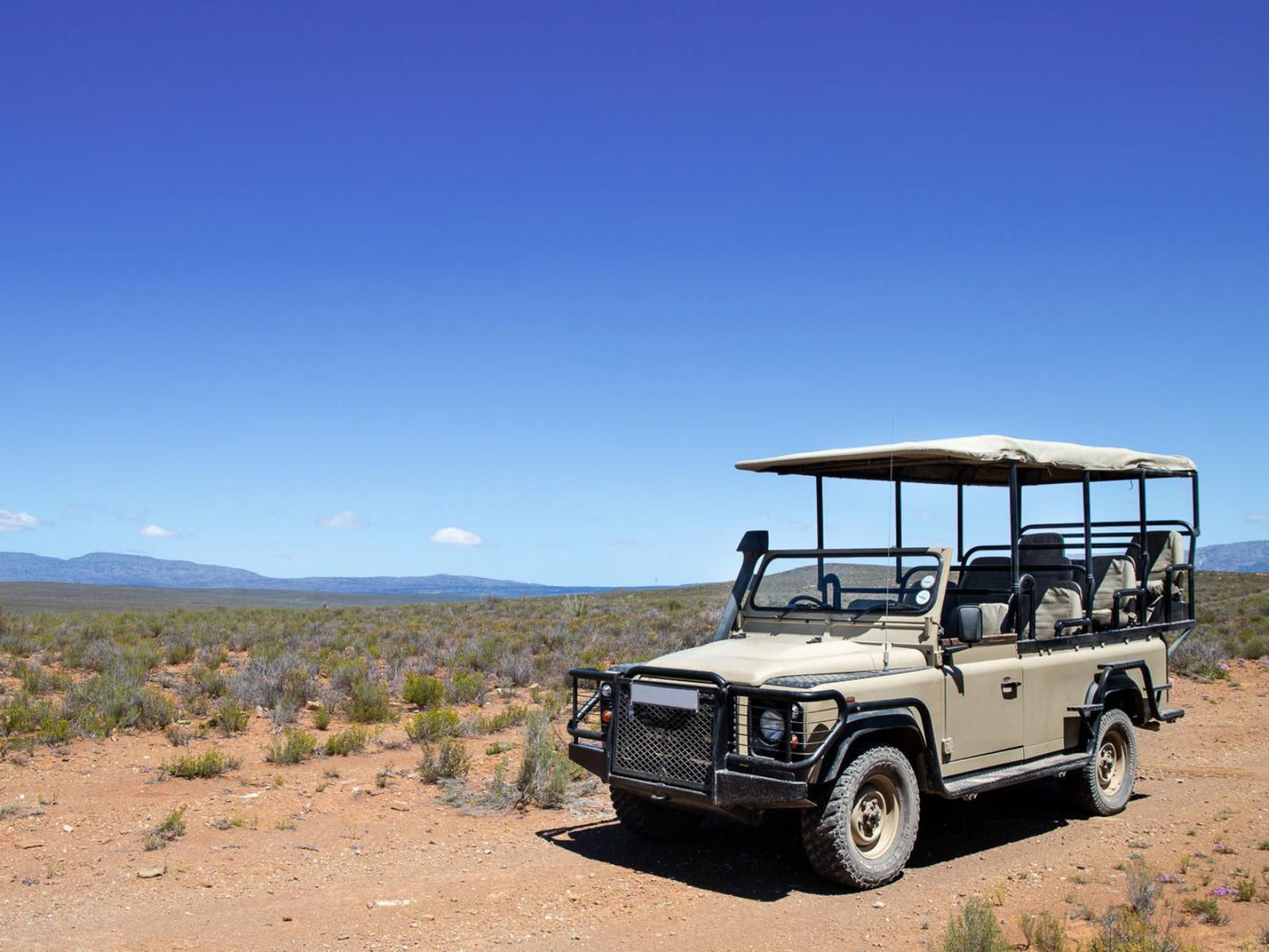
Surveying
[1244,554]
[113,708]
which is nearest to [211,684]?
[113,708]

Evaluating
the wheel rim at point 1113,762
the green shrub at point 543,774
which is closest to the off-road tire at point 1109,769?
the wheel rim at point 1113,762

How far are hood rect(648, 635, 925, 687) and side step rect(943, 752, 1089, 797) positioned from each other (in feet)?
2.89

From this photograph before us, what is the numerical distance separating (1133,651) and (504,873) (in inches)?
229

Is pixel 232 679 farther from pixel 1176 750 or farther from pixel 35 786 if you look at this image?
pixel 1176 750

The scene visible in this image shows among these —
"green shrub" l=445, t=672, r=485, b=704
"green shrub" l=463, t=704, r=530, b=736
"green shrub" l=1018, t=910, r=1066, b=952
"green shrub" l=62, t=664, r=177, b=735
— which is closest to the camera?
"green shrub" l=1018, t=910, r=1066, b=952

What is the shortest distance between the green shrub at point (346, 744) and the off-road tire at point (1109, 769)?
7337mm

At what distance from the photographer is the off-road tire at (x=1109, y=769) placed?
8750 millimetres

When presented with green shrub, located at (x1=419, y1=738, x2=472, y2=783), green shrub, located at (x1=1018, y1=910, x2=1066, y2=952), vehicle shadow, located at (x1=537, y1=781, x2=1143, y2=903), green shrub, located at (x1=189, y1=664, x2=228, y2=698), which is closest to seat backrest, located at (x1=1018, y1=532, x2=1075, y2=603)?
vehicle shadow, located at (x1=537, y1=781, x2=1143, y2=903)

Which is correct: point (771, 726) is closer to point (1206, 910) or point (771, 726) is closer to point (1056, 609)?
point (1206, 910)

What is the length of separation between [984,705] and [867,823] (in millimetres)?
1363

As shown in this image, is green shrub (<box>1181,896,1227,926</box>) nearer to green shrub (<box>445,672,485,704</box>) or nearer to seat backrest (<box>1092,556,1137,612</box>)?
seat backrest (<box>1092,556,1137,612</box>)

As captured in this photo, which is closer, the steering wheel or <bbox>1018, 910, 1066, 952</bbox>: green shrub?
<bbox>1018, 910, 1066, 952</bbox>: green shrub

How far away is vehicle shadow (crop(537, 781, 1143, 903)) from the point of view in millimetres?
7207

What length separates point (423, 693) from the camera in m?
15.2
